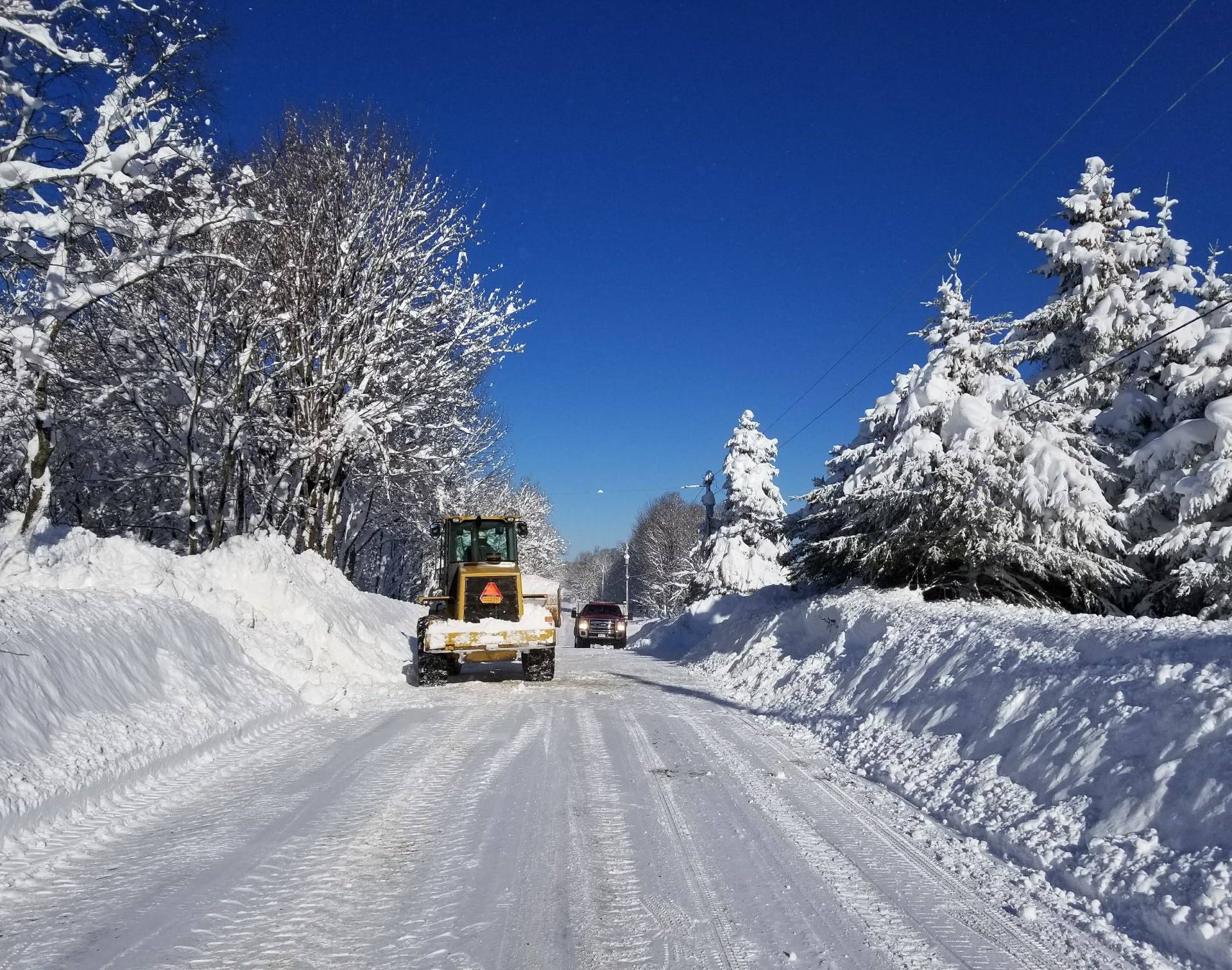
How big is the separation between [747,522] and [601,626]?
914 cm

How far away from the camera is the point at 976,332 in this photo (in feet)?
57.7

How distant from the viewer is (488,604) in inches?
640

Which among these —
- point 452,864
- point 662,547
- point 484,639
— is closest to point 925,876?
point 452,864

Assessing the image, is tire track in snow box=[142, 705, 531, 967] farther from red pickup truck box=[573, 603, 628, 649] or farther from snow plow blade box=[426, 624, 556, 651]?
red pickup truck box=[573, 603, 628, 649]

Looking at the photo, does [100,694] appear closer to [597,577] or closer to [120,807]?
[120,807]

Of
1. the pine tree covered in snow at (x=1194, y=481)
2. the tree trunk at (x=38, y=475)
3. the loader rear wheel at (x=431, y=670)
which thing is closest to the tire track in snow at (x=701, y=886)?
the loader rear wheel at (x=431, y=670)

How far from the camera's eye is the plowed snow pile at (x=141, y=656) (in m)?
6.62

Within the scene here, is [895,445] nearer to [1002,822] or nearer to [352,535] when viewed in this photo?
[1002,822]

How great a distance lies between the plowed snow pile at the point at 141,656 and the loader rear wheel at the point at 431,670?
2.30ft

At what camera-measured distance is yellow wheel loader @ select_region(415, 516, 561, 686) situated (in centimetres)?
1552

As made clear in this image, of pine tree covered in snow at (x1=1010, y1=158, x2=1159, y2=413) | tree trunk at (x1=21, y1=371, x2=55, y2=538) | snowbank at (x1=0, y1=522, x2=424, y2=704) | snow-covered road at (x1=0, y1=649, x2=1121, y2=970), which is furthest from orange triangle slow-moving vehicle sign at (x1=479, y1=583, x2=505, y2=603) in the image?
pine tree covered in snow at (x1=1010, y1=158, x2=1159, y2=413)

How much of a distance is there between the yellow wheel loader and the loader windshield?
0.30 m

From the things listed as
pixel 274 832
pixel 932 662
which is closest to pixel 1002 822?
pixel 932 662

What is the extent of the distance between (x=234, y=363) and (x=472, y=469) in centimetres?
1905
